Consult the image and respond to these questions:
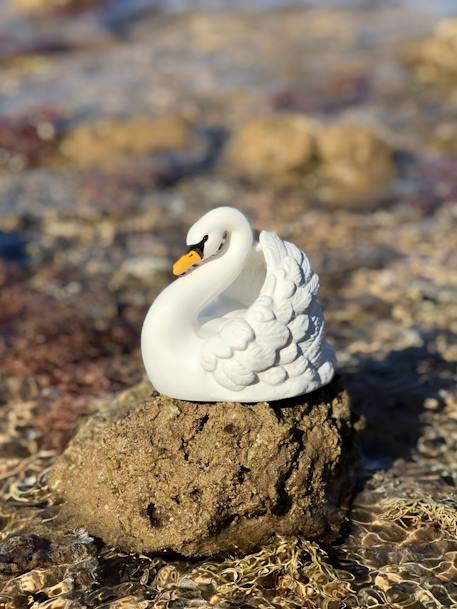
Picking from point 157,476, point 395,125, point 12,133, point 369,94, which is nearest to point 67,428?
point 157,476

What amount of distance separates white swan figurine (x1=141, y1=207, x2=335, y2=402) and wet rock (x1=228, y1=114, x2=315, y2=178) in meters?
6.56

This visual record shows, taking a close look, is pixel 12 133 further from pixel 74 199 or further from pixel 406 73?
pixel 406 73

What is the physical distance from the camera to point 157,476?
4164 millimetres

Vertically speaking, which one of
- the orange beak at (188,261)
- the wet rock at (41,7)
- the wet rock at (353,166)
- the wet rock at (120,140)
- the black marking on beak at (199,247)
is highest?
the wet rock at (41,7)

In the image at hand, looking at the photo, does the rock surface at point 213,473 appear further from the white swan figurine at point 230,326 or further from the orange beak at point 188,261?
the orange beak at point 188,261

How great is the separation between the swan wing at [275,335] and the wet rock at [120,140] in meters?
7.01

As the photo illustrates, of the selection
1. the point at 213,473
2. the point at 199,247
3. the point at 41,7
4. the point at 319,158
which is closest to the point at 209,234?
the point at 199,247

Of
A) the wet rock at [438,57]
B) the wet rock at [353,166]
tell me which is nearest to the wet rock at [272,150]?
the wet rock at [353,166]

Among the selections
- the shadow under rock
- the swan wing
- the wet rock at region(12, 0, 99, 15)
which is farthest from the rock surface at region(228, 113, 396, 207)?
the wet rock at region(12, 0, 99, 15)

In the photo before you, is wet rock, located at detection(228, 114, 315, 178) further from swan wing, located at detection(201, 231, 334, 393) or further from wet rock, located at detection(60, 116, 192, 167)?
swan wing, located at detection(201, 231, 334, 393)

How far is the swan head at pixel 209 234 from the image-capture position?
160 inches

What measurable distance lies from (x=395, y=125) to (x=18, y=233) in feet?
19.2

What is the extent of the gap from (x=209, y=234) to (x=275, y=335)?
1.91ft

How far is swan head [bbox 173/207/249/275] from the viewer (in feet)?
13.3
